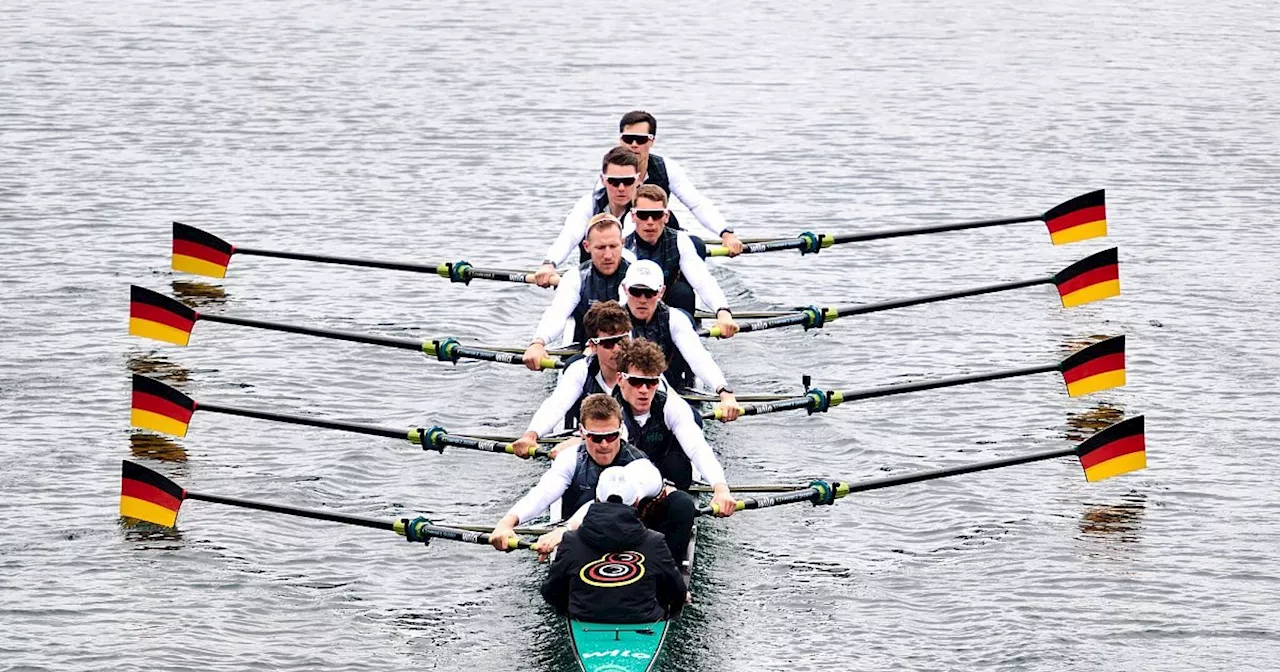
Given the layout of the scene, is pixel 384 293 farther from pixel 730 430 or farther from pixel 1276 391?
pixel 1276 391

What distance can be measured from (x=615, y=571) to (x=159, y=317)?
7.99m

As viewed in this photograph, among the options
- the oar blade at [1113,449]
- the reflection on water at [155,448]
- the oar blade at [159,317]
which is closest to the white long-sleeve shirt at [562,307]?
the reflection on water at [155,448]

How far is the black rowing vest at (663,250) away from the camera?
15922 millimetres

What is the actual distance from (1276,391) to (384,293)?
1002cm

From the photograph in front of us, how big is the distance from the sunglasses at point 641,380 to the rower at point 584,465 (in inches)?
14.6

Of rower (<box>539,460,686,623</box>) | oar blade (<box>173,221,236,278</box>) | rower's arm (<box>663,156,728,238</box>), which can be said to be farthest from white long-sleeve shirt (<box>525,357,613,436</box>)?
oar blade (<box>173,221,236,278</box>)

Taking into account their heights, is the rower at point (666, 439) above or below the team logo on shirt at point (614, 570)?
above

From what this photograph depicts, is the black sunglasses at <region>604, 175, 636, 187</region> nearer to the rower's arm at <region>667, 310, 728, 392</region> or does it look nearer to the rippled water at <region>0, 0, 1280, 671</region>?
the rower's arm at <region>667, 310, 728, 392</region>

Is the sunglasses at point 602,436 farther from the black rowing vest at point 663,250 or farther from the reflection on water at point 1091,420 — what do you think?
the reflection on water at point 1091,420

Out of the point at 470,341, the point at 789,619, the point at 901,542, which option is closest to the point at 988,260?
the point at 470,341

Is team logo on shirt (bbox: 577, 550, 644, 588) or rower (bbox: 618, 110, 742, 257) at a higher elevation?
rower (bbox: 618, 110, 742, 257)

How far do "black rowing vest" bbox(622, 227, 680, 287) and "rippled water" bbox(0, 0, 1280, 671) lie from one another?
186 cm

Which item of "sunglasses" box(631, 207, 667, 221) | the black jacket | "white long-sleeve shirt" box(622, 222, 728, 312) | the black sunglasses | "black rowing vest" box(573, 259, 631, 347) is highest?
the black sunglasses

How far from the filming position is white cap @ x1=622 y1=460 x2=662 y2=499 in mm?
11945
